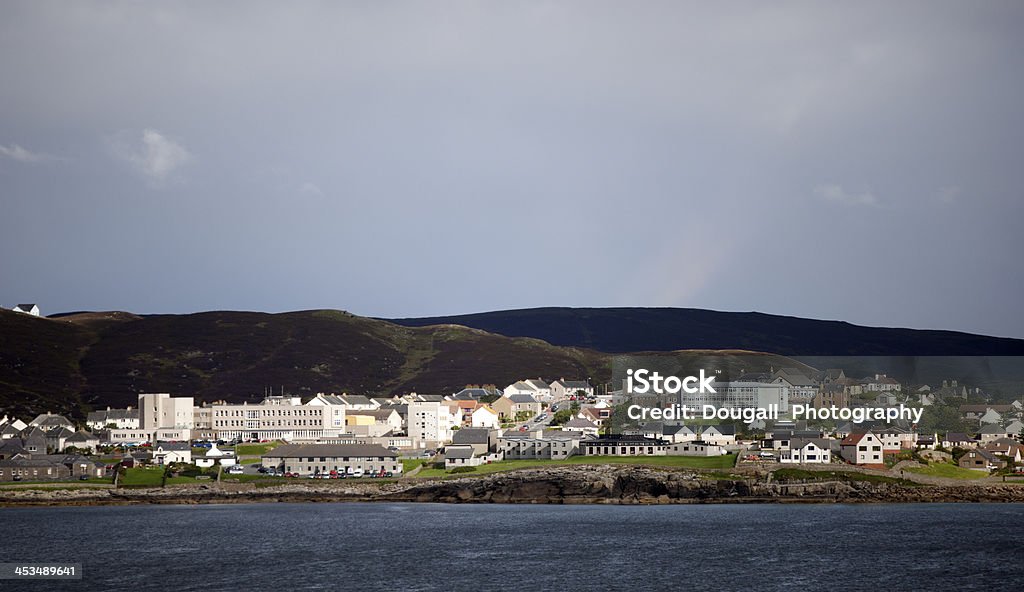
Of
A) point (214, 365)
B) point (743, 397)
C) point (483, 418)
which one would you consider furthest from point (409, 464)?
point (214, 365)

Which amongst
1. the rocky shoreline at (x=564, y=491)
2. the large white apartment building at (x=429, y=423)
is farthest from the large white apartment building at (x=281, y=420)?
the rocky shoreline at (x=564, y=491)

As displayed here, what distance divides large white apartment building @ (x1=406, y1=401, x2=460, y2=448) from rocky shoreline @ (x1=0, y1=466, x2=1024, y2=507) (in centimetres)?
2495

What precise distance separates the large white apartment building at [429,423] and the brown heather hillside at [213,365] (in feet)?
154

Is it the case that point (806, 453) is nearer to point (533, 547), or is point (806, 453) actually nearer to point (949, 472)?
point (949, 472)

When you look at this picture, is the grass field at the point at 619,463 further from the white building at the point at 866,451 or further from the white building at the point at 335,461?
the white building at the point at 866,451

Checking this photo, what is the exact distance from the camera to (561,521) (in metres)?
67.9

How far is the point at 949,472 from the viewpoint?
83.7 metres

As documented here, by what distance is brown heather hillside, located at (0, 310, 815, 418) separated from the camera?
155000 mm

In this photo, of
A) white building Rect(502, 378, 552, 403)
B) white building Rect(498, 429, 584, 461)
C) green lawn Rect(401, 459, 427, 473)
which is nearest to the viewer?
white building Rect(498, 429, 584, 461)

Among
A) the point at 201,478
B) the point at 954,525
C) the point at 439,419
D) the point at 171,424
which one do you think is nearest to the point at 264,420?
the point at 171,424

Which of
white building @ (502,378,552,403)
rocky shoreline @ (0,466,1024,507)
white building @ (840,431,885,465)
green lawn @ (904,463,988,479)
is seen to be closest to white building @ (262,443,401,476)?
rocky shoreline @ (0,466,1024,507)

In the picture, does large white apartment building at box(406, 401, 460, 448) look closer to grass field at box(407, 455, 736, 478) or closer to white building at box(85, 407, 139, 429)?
grass field at box(407, 455, 736, 478)

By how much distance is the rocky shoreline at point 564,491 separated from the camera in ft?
260

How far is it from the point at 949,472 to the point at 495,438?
34.8 meters
